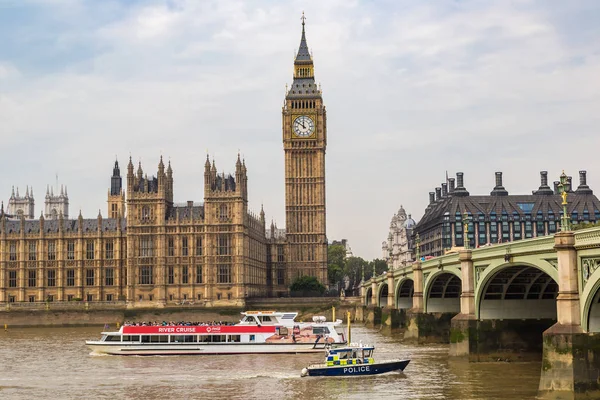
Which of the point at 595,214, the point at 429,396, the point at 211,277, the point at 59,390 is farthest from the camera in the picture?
the point at 595,214

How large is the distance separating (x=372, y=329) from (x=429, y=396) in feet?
209

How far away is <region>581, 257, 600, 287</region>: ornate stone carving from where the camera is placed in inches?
1531

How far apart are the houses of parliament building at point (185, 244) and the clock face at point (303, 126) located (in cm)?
16

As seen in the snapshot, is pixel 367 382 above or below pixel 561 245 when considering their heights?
below

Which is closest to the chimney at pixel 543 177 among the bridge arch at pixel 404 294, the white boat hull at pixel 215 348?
the bridge arch at pixel 404 294

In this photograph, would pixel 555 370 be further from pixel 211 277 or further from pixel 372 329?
pixel 211 277

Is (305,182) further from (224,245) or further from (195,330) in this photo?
(195,330)

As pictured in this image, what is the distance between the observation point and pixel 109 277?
14150 cm

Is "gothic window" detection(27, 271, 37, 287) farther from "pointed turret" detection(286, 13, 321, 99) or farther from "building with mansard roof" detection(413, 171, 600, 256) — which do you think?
"building with mansard roof" detection(413, 171, 600, 256)

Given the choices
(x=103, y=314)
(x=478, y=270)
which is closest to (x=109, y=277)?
(x=103, y=314)

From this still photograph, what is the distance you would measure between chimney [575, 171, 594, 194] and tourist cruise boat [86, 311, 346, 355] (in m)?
121

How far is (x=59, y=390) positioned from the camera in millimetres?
49812

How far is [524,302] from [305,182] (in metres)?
98.1

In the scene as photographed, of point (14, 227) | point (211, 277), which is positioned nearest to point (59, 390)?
point (211, 277)
